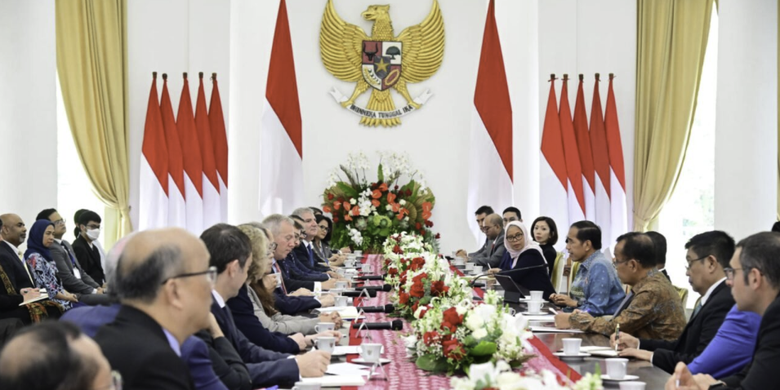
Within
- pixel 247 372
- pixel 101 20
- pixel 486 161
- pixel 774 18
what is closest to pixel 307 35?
pixel 101 20

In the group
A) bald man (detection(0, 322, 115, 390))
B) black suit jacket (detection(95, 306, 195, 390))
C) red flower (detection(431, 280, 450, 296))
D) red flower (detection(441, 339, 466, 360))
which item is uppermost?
bald man (detection(0, 322, 115, 390))

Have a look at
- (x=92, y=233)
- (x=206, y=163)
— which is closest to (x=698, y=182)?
(x=206, y=163)

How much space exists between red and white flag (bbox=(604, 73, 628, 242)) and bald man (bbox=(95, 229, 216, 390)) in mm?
8595

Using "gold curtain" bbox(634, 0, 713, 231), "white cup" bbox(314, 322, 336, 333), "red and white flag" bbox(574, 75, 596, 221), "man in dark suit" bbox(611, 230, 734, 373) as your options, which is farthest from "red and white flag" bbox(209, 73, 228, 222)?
"man in dark suit" bbox(611, 230, 734, 373)

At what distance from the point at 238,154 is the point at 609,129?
4.56 metres

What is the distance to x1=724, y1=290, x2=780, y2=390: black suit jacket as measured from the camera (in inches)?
113

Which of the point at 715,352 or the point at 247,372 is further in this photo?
the point at 715,352

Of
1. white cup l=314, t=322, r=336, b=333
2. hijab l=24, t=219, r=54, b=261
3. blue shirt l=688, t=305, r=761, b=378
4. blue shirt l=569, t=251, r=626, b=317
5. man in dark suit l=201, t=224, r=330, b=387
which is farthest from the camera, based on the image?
hijab l=24, t=219, r=54, b=261

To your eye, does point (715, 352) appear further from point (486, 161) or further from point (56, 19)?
point (56, 19)

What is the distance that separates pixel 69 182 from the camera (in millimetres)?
10930

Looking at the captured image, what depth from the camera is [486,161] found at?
359 inches

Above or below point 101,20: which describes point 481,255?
below

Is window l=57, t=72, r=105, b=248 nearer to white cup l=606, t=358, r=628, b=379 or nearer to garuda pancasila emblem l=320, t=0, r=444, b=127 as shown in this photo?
garuda pancasila emblem l=320, t=0, r=444, b=127

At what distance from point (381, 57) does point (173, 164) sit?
302 centimetres
